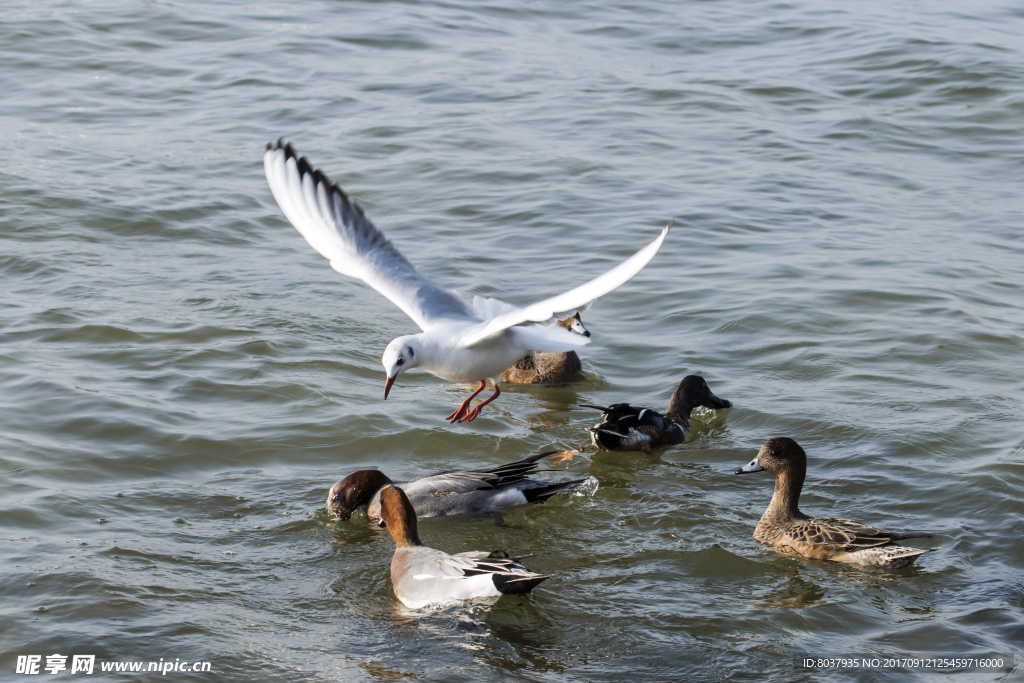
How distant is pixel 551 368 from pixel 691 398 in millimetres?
1540

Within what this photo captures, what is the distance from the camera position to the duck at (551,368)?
9.70 meters

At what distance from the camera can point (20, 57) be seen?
17672 mm

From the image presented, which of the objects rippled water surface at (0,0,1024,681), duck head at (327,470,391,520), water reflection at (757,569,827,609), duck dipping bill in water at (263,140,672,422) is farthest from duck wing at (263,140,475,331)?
water reflection at (757,569,827,609)

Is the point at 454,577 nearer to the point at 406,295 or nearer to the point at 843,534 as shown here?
the point at 843,534

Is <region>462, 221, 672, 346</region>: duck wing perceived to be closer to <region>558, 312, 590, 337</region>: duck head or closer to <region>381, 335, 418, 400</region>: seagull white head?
<region>381, 335, 418, 400</region>: seagull white head

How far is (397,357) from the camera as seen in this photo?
290 inches

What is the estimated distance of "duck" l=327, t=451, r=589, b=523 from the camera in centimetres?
698

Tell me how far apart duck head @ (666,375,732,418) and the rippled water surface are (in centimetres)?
21

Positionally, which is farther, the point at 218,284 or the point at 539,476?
the point at 218,284

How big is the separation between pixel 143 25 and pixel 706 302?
13057 millimetres

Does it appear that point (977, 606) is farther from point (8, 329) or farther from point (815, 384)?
point (8, 329)

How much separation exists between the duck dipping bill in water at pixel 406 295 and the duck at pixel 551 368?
3.68 ft

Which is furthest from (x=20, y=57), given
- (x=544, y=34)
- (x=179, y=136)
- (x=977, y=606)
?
(x=977, y=606)

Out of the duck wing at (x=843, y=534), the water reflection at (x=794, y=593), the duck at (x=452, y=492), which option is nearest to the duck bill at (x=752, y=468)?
the duck wing at (x=843, y=534)
